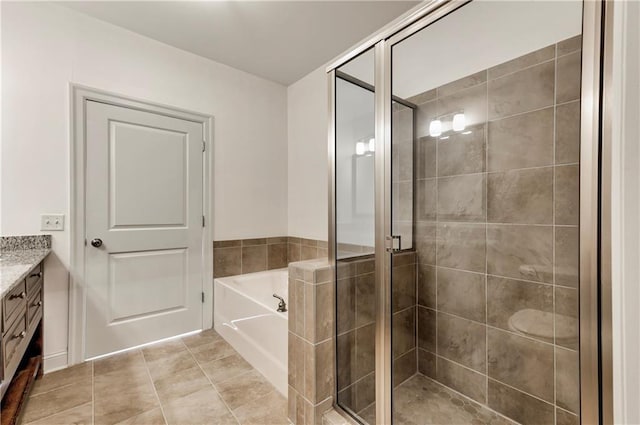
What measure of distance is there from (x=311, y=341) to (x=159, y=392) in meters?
1.08

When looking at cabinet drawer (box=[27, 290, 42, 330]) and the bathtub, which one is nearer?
cabinet drawer (box=[27, 290, 42, 330])

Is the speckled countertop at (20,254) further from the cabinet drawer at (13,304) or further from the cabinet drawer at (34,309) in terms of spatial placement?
the cabinet drawer at (34,309)

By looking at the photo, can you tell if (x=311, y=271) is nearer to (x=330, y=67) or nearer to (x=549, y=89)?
(x=330, y=67)

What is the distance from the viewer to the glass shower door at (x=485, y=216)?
1.36 metres

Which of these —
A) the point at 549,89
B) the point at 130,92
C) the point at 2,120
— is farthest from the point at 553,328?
the point at 2,120

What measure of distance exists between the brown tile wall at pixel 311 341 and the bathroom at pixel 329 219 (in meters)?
0.01

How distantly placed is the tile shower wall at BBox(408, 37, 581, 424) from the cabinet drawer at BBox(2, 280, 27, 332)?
2.00m

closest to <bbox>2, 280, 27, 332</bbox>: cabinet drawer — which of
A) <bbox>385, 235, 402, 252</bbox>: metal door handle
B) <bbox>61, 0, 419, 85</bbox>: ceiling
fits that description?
<bbox>385, 235, 402, 252</bbox>: metal door handle

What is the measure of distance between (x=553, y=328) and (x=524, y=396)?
43 cm

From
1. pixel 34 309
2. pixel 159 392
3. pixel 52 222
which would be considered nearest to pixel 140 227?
pixel 52 222

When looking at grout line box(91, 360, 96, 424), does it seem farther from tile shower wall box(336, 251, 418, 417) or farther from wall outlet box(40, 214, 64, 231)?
tile shower wall box(336, 251, 418, 417)

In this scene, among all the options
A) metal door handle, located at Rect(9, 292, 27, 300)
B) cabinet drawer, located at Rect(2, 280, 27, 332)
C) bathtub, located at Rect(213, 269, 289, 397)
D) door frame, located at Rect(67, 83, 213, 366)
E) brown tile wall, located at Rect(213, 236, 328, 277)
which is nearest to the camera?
cabinet drawer, located at Rect(2, 280, 27, 332)

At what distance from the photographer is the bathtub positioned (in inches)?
69.2

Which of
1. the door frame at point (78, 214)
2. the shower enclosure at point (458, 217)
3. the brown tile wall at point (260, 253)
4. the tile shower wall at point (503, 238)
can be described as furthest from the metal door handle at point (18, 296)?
the tile shower wall at point (503, 238)
